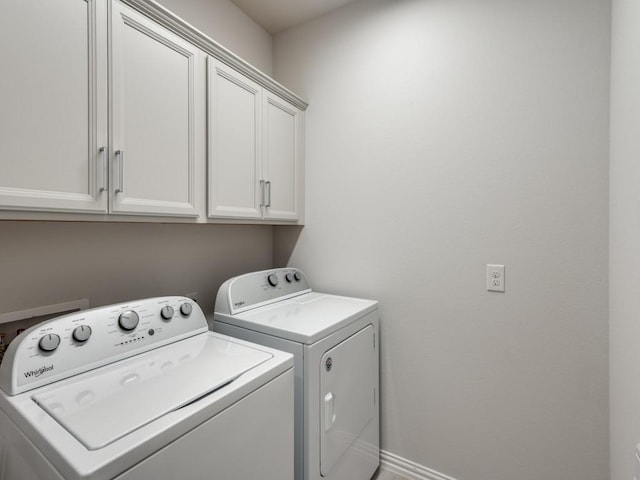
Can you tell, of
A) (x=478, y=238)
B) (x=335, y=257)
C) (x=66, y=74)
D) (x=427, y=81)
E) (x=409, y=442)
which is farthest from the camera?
(x=335, y=257)

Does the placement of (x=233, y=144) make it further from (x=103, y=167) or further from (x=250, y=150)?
(x=103, y=167)

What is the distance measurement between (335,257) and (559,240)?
112cm

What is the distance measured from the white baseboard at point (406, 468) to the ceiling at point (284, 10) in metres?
2.63

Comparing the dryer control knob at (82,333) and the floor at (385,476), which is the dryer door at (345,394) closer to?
the floor at (385,476)

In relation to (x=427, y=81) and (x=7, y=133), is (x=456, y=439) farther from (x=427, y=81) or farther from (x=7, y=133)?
(x=7, y=133)

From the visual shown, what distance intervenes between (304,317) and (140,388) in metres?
0.73

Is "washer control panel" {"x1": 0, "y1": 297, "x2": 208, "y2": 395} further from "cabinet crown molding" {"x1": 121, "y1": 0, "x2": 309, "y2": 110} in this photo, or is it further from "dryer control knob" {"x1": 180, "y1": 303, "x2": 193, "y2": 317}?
"cabinet crown molding" {"x1": 121, "y1": 0, "x2": 309, "y2": 110}

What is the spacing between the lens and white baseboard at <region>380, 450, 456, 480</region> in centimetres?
172

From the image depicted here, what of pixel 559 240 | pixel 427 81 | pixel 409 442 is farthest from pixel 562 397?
pixel 427 81

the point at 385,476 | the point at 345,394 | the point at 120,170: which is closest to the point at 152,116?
the point at 120,170

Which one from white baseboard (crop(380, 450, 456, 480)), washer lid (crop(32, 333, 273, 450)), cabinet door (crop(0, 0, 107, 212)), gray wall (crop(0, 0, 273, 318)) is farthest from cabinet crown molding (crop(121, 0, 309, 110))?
white baseboard (crop(380, 450, 456, 480))

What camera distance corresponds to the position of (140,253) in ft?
4.92

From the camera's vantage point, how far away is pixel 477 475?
1613 millimetres

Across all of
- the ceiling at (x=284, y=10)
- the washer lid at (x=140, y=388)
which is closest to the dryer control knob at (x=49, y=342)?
the washer lid at (x=140, y=388)
